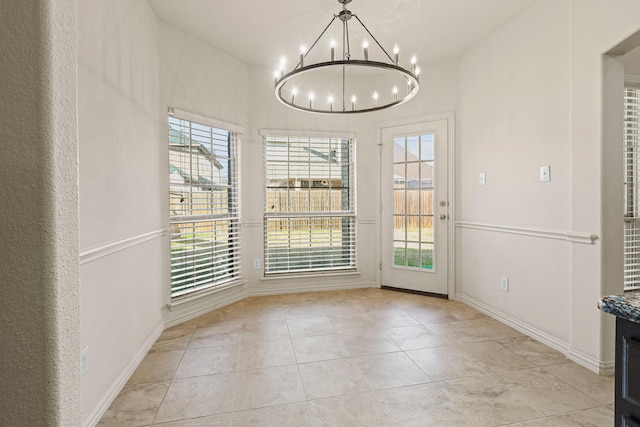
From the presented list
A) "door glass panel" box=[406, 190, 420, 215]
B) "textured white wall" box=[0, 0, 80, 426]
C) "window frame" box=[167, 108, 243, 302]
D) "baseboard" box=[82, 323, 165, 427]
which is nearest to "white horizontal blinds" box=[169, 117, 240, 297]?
"window frame" box=[167, 108, 243, 302]

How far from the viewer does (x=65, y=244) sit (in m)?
0.70

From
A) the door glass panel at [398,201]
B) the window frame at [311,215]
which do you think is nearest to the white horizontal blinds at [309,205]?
the window frame at [311,215]

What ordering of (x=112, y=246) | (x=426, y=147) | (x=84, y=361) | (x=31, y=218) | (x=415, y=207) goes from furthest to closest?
1. (x=415, y=207)
2. (x=426, y=147)
3. (x=112, y=246)
4. (x=84, y=361)
5. (x=31, y=218)

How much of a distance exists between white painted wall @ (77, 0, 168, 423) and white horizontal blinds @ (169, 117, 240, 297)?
0.21 metres

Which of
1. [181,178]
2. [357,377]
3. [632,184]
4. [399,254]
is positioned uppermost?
[181,178]

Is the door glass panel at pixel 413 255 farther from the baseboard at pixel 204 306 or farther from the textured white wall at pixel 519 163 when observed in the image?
the baseboard at pixel 204 306

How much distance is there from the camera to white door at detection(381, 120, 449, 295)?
3.94 meters

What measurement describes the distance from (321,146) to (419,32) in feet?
5.46

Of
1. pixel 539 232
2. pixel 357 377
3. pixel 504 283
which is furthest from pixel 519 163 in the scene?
pixel 357 377

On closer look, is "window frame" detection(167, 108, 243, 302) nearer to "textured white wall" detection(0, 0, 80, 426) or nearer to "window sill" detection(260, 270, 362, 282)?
"window sill" detection(260, 270, 362, 282)

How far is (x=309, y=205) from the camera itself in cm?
426

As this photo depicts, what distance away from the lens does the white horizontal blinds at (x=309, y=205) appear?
4.14 metres

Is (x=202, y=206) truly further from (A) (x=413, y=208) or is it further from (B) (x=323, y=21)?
(A) (x=413, y=208)

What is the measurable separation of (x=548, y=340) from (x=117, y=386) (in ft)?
10.3
